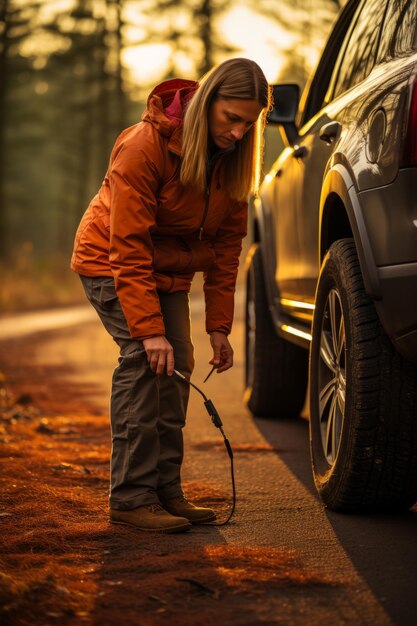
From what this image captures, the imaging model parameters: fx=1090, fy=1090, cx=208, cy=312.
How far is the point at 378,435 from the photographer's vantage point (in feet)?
12.5

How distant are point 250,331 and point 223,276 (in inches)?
107

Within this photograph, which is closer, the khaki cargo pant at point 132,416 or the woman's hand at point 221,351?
the khaki cargo pant at point 132,416

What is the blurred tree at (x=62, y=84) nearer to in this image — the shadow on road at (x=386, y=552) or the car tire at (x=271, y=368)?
the car tire at (x=271, y=368)

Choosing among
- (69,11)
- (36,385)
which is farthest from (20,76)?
(36,385)

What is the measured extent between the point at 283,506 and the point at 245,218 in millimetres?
1187

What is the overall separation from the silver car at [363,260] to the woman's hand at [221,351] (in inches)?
14.2

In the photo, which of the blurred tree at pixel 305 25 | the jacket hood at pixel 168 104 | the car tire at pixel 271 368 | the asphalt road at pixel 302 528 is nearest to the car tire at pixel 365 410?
the asphalt road at pixel 302 528

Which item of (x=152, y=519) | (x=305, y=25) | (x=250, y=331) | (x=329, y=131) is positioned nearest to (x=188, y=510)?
(x=152, y=519)

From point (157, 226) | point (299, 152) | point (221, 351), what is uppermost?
point (299, 152)

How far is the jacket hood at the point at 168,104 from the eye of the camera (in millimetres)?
4020

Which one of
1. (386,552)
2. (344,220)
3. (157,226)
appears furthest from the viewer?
(344,220)

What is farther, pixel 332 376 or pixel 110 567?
pixel 332 376

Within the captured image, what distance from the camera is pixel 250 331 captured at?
7.25m

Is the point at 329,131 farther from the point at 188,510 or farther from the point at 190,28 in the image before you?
the point at 190,28
